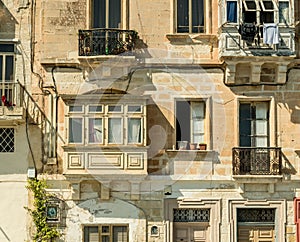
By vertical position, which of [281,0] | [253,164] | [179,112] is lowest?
[253,164]

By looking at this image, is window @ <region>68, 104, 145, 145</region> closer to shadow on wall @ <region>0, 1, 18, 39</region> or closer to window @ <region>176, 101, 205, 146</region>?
window @ <region>176, 101, 205, 146</region>

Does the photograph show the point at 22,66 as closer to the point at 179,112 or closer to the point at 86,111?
the point at 86,111

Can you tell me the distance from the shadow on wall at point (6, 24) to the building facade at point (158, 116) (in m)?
0.04

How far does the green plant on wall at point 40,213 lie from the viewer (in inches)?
867

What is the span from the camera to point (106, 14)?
23.0m

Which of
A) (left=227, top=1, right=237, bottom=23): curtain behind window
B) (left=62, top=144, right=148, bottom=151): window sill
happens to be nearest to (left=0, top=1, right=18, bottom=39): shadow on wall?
(left=62, top=144, right=148, bottom=151): window sill

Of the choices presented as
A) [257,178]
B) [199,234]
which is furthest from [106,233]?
[257,178]

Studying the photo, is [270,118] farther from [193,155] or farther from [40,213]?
[40,213]

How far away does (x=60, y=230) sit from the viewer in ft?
72.7

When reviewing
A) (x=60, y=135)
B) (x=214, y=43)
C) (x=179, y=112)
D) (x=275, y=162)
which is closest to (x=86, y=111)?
(x=60, y=135)

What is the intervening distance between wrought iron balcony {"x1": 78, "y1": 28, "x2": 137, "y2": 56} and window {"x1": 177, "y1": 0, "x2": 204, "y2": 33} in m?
1.64

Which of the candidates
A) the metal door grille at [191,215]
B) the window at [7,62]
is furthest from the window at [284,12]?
the window at [7,62]

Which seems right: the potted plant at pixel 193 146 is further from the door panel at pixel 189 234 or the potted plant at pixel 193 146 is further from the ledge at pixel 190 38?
the ledge at pixel 190 38

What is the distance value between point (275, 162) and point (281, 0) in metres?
4.74
